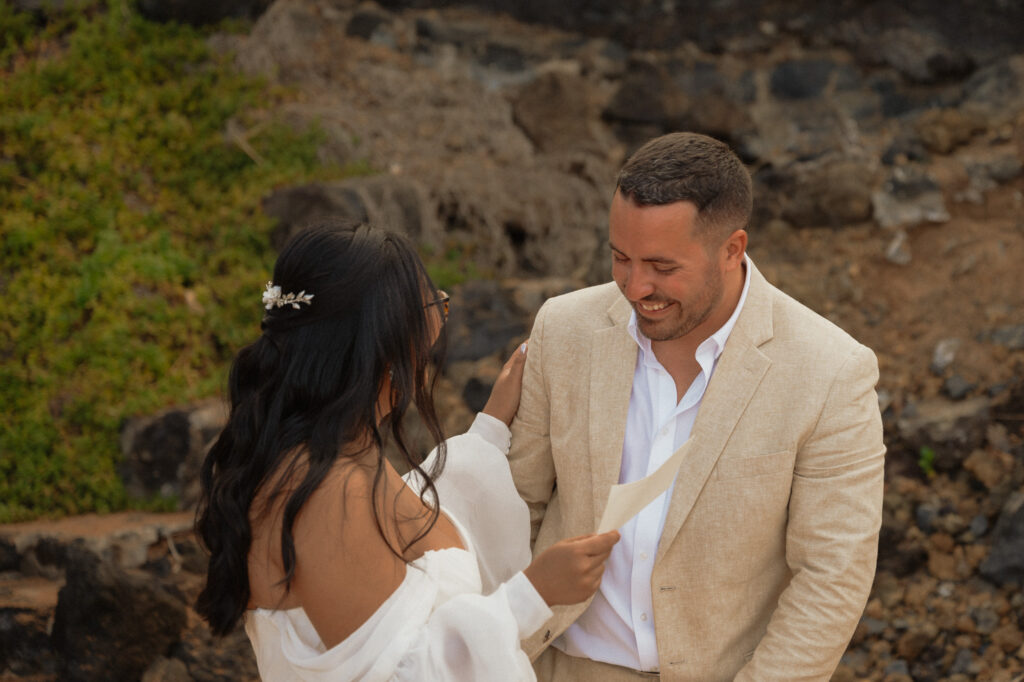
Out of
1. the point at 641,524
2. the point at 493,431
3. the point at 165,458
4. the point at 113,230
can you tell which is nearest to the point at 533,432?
the point at 493,431

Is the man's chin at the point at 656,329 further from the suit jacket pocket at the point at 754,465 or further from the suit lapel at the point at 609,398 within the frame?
the suit jacket pocket at the point at 754,465

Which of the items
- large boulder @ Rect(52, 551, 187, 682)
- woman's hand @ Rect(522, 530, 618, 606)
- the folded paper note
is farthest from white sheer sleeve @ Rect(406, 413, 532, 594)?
large boulder @ Rect(52, 551, 187, 682)

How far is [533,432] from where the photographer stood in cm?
326

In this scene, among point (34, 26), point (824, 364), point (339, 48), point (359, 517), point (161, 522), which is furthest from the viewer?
point (339, 48)

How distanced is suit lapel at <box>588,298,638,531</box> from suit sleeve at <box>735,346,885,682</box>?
1.73ft

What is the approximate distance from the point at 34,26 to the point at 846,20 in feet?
25.1

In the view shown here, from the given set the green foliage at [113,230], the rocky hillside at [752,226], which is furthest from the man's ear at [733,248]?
the green foliage at [113,230]

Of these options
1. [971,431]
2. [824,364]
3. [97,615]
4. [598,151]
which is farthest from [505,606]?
[598,151]

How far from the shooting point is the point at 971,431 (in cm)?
578

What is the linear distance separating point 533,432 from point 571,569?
0.72 metres

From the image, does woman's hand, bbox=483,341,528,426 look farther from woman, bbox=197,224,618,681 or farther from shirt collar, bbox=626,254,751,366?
woman, bbox=197,224,618,681

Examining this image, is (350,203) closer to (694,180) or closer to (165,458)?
(165,458)

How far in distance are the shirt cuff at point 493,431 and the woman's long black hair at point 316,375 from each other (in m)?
0.59

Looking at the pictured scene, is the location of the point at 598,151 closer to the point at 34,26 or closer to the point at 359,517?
the point at 34,26
